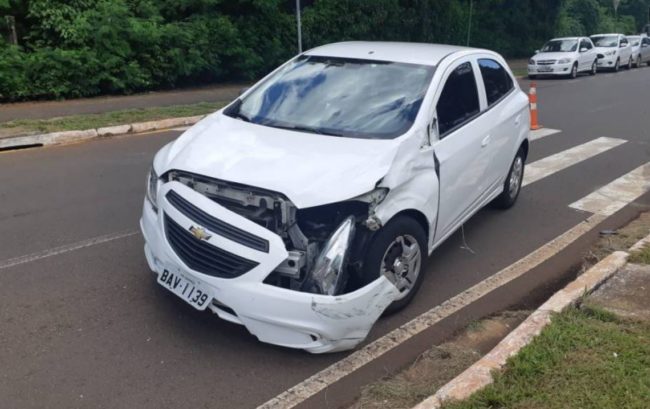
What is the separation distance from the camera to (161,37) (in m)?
15.6

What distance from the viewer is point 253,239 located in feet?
12.2

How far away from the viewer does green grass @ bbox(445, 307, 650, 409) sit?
331 cm

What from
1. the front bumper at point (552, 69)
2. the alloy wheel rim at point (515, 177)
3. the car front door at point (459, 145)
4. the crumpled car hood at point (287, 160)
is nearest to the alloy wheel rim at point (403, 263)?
the car front door at point (459, 145)

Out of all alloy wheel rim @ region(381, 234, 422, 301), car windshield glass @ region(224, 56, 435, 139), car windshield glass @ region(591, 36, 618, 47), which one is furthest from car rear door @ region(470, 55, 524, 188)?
car windshield glass @ region(591, 36, 618, 47)

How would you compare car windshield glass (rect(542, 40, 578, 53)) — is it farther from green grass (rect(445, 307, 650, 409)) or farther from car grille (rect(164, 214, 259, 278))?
car grille (rect(164, 214, 259, 278))

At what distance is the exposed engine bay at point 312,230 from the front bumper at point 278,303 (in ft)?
0.33

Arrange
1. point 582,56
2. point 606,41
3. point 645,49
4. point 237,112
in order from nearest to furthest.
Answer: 1. point 237,112
2. point 582,56
3. point 606,41
4. point 645,49

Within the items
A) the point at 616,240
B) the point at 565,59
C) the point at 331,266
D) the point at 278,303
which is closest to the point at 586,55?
the point at 565,59

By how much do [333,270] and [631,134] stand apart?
33.8ft

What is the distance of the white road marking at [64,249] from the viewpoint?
5.20m

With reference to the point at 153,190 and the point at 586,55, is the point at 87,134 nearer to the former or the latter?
the point at 153,190

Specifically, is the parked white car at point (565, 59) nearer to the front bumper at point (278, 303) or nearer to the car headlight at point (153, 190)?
the car headlight at point (153, 190)

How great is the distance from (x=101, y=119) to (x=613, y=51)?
2484 centimetres

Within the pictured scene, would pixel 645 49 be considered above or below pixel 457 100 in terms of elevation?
below
